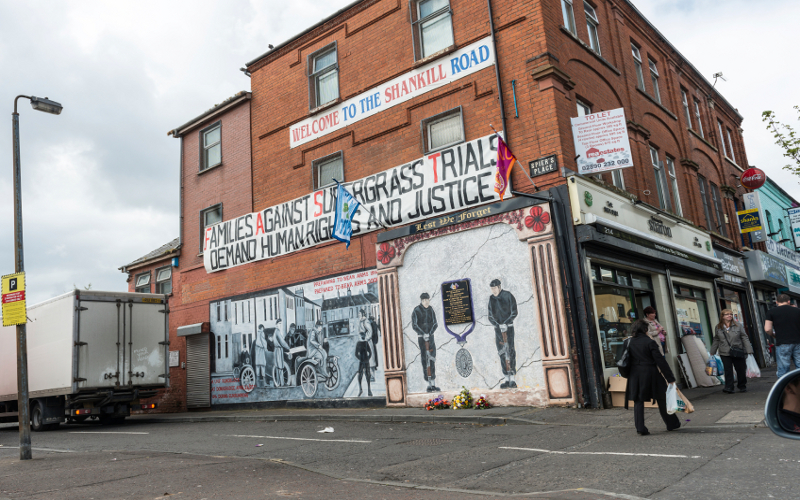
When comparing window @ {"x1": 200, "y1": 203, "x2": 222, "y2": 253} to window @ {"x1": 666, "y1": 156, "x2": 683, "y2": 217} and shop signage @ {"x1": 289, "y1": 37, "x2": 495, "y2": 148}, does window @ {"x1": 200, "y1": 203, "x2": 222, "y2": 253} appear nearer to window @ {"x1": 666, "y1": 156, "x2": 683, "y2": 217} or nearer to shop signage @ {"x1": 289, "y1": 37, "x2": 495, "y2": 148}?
shop signage @ {"x1": 289, "y1": 37, "x2": 495, "y2": 148}

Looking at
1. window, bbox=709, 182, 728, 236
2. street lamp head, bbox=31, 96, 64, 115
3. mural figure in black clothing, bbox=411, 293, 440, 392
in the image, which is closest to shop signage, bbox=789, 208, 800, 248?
window, bbox=709, 182, 728, 236

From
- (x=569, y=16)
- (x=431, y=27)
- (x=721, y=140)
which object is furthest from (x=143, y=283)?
(x=721, y=140)

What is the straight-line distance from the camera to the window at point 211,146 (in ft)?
69.1

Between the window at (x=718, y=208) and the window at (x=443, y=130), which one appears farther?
the window at (x=718, y=208)

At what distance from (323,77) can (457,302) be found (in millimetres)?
8653

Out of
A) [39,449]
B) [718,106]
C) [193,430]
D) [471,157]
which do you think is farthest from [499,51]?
[718,106]

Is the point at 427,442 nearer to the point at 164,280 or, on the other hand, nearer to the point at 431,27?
the point at 431,27

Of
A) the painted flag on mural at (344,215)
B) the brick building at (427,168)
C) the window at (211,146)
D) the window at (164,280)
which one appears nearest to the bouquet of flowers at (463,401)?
the brick building at (427,168)

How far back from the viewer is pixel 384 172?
15.7 m

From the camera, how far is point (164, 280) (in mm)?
22609

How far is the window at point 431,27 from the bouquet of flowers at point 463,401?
845cm

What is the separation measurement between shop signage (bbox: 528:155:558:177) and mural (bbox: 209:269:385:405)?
4.92 meters

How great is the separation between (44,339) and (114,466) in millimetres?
9987

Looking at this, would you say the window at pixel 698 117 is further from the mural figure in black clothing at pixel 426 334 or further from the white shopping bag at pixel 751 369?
the mural figure in black clothing at pixel 426 334
